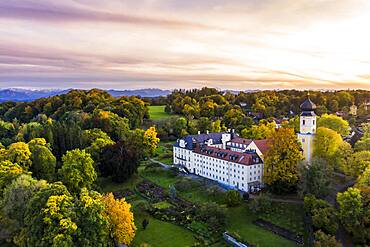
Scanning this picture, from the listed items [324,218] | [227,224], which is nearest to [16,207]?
[227,224]

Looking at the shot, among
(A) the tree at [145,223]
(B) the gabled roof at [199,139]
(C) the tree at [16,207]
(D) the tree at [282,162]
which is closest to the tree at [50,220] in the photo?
(C) the tree at [16,207]

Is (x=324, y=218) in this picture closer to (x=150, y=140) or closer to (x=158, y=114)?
(x=150, y=140)

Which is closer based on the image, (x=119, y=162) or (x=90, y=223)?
(x=90, y=223)

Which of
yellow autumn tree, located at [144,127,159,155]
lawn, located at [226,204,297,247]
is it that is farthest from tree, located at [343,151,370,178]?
yellow autumn tree, located at [144,127,159,155]

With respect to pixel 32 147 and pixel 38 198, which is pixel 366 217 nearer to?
pixel 38 198

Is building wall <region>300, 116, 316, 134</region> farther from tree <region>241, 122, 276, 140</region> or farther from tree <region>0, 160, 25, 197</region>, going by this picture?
tree <region>0, 160, 25, 197</region>

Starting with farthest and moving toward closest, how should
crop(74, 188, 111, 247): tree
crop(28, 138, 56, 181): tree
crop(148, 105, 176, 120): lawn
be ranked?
crop(148, 105, 176, 120): lawn < crop(28, 138, 56, 181): tree < crop(74, 188, 111, 247): tree
